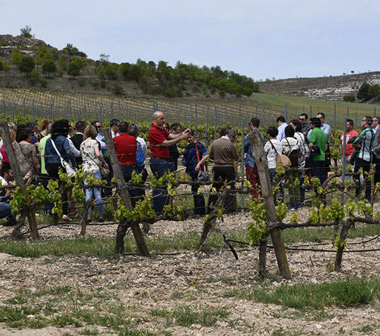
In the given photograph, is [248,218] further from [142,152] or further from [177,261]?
[177,261]

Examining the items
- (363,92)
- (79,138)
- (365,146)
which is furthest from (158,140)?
(363,92)

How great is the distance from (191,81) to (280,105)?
1377 centimetres

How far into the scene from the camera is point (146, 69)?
78312mm

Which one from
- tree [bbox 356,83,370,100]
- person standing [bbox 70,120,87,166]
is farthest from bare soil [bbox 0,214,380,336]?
tree [bbox 356,83,370,100]

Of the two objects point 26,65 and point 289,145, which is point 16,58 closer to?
point 26,65

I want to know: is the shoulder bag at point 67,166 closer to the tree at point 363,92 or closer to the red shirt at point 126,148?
the red shirt at point 126,148

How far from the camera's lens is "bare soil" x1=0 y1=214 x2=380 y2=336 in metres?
4.84

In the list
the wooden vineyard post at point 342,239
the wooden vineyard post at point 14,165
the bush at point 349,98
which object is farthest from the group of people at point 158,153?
the bush at point 349,98

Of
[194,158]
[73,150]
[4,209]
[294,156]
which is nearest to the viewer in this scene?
[4,209]

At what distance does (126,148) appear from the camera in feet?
32.0

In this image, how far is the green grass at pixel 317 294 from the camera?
5383 millimetres

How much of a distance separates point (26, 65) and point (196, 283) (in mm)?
73099

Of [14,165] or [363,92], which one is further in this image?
[363,92]

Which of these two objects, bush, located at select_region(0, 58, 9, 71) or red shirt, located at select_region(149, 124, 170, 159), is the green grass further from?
bush, located at select_region(0, 58, 9, 71)
